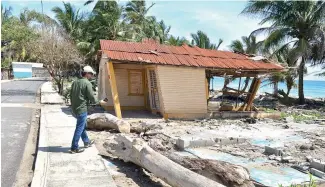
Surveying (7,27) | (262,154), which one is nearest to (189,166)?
(262,154)

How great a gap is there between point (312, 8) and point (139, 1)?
15.7m

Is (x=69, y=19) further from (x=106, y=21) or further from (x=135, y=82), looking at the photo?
(x=135, y=82)

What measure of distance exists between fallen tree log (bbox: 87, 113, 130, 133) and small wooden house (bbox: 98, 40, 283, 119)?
2022 millimetres

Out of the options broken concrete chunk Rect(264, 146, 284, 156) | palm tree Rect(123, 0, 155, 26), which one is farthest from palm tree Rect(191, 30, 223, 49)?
broken concrete chunk Rect(264, 146, 284, 156)

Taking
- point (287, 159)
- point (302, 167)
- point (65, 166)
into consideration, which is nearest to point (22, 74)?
point (65, 166)

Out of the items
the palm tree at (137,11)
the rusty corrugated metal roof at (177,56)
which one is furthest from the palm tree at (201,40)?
the rusty corrugated metal roof at (177,56)

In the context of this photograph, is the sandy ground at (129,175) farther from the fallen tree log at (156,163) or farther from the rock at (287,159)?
the rock at (287,159)

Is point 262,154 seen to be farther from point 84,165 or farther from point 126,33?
point 126,33

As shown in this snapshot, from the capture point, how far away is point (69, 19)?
118 feet

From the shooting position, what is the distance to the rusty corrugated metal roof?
43.2 feet

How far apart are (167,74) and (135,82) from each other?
2599 mm

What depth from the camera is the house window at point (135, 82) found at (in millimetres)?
15359

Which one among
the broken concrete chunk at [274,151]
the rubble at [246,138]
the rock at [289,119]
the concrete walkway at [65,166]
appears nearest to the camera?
the concrete walkway at [65,166]

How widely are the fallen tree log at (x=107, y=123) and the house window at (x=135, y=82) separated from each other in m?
5.08
